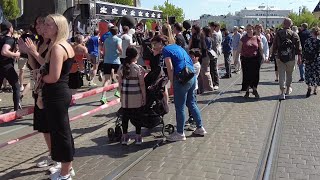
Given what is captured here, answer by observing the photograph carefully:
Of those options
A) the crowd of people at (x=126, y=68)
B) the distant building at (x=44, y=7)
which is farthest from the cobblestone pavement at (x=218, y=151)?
the distant building at (x=44, y=7)

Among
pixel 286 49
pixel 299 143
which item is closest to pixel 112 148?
pixel 299 143

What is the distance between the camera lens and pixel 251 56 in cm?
1082

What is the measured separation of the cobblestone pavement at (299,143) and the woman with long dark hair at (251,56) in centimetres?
106

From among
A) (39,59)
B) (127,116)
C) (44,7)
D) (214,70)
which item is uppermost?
(44,7)

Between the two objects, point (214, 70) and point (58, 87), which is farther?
point (214, 70)

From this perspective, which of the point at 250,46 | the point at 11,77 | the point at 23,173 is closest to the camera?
the point at 23,173

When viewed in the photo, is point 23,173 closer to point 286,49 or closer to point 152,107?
point 152,107

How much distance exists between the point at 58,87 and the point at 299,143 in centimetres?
405

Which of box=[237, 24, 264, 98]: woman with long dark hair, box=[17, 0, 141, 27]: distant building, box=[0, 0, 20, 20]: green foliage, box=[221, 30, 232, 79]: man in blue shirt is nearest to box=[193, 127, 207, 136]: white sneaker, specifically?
box=[237, 24, 264, 98]: woman with long dark hair

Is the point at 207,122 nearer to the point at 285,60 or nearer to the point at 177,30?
the point at 177,30

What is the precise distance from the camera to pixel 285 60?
34.7 ft

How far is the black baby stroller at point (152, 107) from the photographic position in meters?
6.60

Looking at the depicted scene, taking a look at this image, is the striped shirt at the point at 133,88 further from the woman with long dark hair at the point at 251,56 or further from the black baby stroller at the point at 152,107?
the woman with long dark hair at the point at 251,56

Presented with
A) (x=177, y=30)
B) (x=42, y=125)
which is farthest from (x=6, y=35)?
(x=42, y=125)
